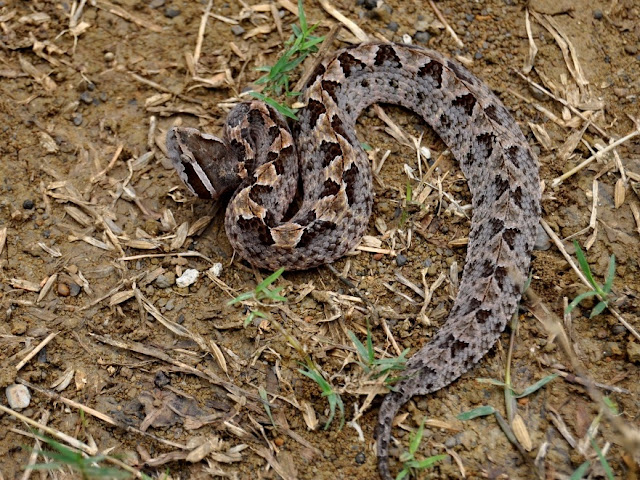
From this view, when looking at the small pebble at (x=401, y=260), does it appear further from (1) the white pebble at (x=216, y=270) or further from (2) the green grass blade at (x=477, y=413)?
(1) the white pebble at (x=216, y=270)

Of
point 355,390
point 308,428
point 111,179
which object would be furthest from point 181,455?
point 111,179

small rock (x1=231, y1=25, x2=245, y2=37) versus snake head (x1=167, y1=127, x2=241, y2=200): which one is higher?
small rock (x1=231, y1=25, x2=245, y2=37)

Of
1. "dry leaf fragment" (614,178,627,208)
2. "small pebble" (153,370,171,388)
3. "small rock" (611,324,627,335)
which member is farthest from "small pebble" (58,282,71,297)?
"dry leaf fragment" (614,178,627,208)

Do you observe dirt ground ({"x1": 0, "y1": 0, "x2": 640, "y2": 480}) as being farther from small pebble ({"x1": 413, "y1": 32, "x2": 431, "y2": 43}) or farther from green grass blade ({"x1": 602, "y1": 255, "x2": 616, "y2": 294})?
green grass blade ({"x1": 602, "y1": 255, "x2": 616, "y2": 294})

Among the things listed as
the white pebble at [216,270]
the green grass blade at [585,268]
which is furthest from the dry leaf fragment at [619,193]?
the white pebble at [216,270]

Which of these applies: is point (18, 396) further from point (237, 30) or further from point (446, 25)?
point (446, 25)
